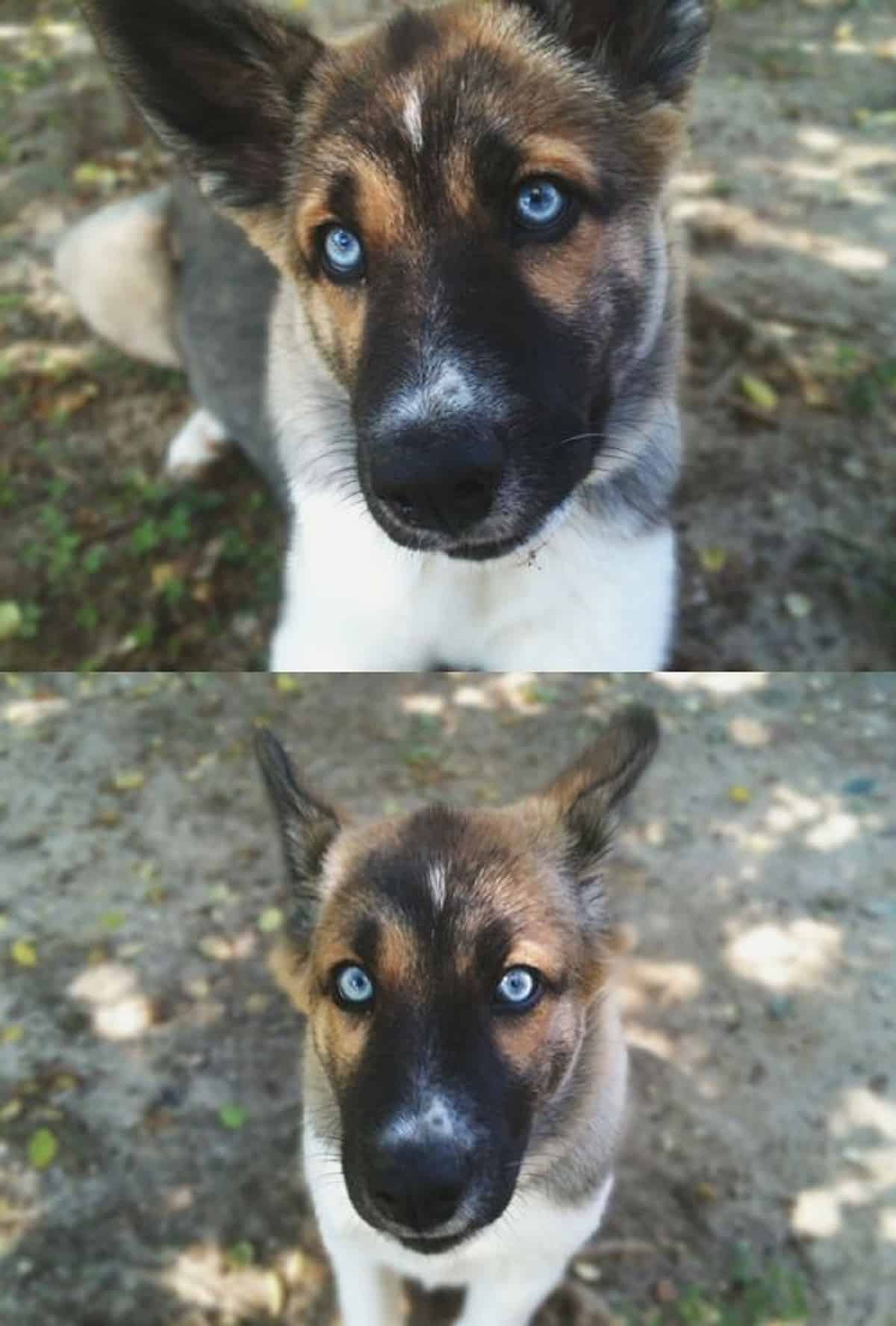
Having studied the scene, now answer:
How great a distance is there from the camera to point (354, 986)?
248 centimetres

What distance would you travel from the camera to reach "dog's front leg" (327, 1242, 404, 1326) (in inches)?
110

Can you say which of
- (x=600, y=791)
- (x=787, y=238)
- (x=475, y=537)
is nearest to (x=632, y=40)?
(x=475, y=537)

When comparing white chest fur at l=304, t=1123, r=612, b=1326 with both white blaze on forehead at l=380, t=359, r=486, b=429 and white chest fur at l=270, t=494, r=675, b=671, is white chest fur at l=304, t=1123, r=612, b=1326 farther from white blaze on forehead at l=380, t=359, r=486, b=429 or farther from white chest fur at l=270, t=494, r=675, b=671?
white blaze on forehead at l=380, t=359, r=486, b=429

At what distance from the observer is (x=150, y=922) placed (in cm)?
395

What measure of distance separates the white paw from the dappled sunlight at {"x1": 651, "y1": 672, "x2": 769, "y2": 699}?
1739 mm

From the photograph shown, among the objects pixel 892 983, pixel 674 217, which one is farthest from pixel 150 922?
pixel 674 217

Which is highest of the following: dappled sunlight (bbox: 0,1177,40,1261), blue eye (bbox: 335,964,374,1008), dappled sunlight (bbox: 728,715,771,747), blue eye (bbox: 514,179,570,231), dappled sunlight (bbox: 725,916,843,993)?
blue eye (bbox: 514,179,570,231)

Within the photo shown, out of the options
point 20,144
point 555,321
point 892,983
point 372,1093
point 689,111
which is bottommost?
point 892,983

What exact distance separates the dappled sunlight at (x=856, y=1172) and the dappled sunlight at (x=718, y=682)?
1425 mm

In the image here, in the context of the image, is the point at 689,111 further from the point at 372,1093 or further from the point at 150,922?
the point at 150,922

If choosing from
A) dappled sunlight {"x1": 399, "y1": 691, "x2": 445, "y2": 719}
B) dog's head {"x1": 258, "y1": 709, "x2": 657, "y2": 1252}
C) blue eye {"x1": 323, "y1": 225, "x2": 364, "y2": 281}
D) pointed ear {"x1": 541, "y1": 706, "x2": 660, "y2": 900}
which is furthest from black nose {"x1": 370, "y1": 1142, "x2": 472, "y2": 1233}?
dappled sunlight {"x1": 399, "y1": 691, "x2": 445, "y2": 719}

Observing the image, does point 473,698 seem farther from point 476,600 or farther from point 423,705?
point 476,600

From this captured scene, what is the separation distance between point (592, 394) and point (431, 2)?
1124 millimetres

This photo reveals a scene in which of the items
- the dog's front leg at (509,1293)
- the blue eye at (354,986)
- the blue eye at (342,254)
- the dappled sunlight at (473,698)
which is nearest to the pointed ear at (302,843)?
the blue eye at (354,986)
